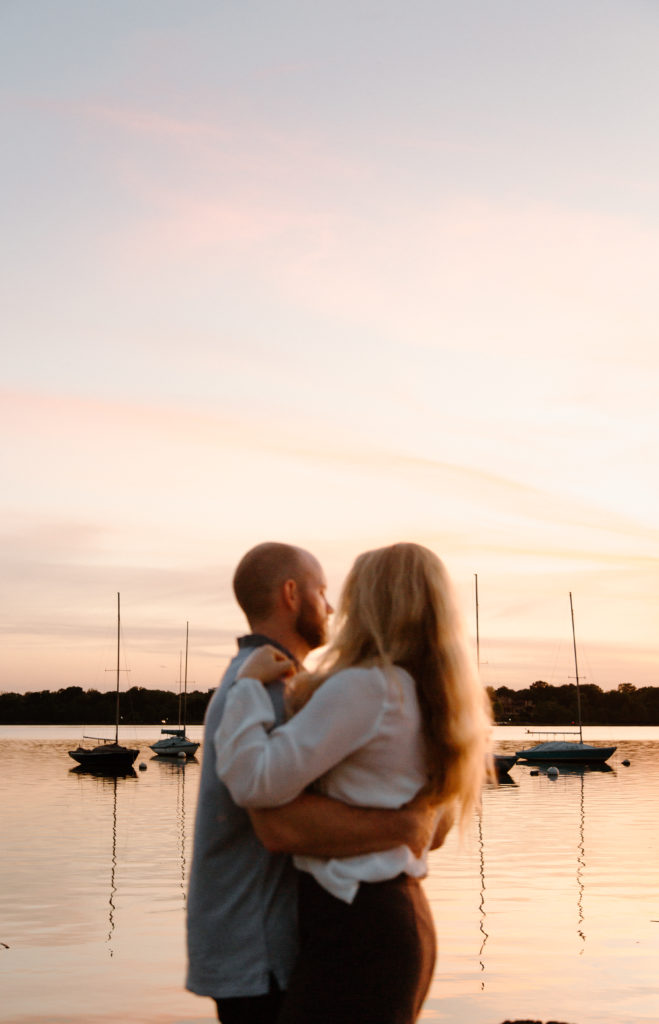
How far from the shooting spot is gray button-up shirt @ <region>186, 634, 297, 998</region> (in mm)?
2502

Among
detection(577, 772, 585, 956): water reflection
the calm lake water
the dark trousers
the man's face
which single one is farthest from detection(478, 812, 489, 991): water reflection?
the man's face

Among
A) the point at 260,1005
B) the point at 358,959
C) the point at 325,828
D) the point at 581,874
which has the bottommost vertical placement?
the point at 581,874

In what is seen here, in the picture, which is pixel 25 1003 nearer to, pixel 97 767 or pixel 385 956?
pixel 385 956

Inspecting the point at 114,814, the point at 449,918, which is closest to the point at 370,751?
the point at 449,918

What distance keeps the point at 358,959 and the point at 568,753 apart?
65.5 m

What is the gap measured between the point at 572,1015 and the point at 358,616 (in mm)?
10550

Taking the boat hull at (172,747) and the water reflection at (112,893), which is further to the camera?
the boat hull at (172,747)

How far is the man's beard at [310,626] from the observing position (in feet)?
9.02

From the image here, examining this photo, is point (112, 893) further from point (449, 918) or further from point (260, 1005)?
point (260, 1005)

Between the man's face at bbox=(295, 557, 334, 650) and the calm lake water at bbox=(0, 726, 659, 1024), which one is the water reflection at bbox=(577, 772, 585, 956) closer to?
the calm lake water at bbox=(0, 726, 659, 1024)

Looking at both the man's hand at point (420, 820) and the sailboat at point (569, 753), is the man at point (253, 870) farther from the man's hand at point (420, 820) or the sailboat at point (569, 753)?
the sailboat at point (569, 753)

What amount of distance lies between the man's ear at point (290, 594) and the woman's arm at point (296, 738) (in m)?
0.37

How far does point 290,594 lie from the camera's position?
272cm

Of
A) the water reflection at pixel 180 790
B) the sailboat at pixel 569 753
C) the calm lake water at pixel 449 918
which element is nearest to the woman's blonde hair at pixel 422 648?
the calm lake water at pixel 449 918
